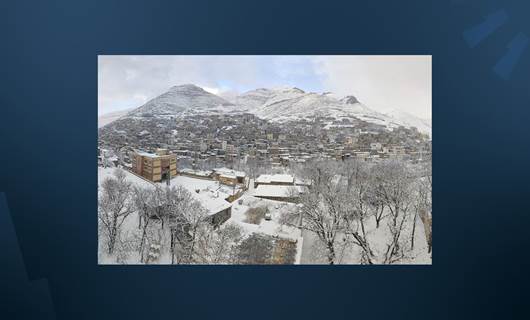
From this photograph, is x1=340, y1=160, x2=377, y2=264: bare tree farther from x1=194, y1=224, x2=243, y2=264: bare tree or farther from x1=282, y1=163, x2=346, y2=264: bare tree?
x1=194, y1=224, x2=243, y2=264: bare tree

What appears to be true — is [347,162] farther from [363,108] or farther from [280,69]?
[280,69]

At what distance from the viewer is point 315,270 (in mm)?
2498

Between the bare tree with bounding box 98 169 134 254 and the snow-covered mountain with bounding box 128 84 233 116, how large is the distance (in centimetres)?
46

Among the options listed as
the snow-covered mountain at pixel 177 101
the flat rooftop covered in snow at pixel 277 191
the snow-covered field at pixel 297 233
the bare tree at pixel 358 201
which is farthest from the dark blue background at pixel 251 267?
the flat rooftop covered in snow at pixel 277 191

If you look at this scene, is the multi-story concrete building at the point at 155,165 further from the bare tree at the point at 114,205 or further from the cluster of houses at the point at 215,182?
the bare tree at the point at 114,205

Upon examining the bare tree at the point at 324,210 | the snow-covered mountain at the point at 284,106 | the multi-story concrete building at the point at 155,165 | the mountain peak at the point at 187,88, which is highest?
the mountain peak at the point at 187,88

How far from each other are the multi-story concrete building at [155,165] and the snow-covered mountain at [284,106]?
267 mm

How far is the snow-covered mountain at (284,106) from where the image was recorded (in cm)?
251
